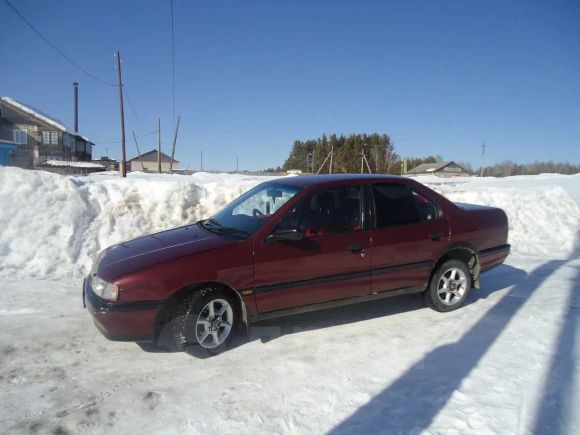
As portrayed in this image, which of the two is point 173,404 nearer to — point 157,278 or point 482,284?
point 157,278

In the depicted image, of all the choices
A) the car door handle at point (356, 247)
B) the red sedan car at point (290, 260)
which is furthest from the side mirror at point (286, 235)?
the car door handle at point (356, 247)

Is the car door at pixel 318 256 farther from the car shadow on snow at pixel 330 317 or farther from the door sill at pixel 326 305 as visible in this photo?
the car shadow on snow at pixel 330 317

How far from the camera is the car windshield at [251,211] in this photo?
3.99m

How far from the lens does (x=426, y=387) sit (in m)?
3.05

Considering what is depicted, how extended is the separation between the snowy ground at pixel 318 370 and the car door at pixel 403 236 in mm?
486

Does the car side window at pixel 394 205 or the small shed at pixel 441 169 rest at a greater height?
the small shed at pixel 441 169

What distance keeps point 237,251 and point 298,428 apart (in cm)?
158

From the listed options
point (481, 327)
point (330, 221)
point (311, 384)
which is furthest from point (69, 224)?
point (481, 327)

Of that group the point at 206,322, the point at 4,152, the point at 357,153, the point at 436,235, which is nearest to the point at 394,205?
the point at 436,235

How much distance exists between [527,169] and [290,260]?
3716 inches

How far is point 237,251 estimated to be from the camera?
11.9ft

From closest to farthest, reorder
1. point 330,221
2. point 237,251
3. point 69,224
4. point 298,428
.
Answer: point 298,428
point 237,251
point 330,221
point 69,224

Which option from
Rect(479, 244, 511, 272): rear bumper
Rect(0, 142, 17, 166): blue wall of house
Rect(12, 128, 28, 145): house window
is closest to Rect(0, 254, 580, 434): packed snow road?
Rect(479, 244, 511, 272): rear bumper

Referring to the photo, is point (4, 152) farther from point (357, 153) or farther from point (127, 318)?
point (357, 153)
